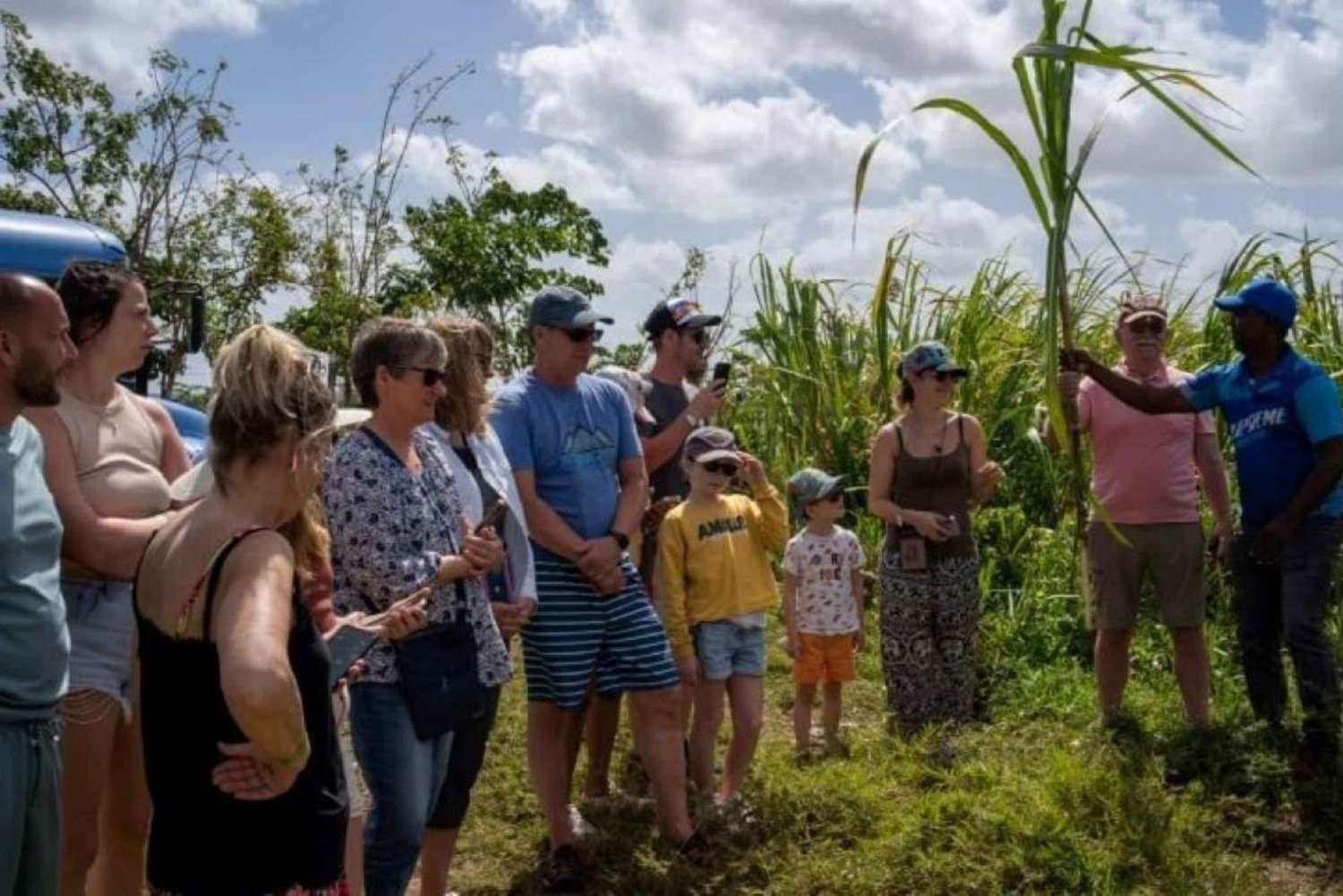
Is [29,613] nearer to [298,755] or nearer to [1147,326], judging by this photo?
[298,755]

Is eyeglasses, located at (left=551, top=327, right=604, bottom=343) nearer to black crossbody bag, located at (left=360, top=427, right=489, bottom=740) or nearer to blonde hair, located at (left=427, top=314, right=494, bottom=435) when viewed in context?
blonde hair, located at (left=427, top=314, right=494, bottom=435)

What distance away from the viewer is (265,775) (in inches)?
96.3

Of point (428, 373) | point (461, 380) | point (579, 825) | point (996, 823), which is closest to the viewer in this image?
point (428, 373)

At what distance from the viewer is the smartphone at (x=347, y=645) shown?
2.97 metres

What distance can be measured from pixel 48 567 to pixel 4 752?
1.17 feet

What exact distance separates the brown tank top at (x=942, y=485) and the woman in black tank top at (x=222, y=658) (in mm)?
3715

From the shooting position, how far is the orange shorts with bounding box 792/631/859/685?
20.1 feet

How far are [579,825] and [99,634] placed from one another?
2.15 meters

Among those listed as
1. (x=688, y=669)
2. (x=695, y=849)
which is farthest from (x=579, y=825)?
(x=688, y=669)

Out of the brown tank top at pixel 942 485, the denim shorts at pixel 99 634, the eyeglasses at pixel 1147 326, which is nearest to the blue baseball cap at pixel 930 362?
the brown tank top at pixel 942 485

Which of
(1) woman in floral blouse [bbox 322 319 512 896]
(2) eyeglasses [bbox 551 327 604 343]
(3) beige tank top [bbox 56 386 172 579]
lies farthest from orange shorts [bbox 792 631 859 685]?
(3) beige tank top [bbox 56 386 172 579]

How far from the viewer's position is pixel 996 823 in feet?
14.9

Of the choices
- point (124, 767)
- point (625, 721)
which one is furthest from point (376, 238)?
point (124, 767)

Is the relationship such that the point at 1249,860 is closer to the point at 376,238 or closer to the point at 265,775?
the point at 265,775
